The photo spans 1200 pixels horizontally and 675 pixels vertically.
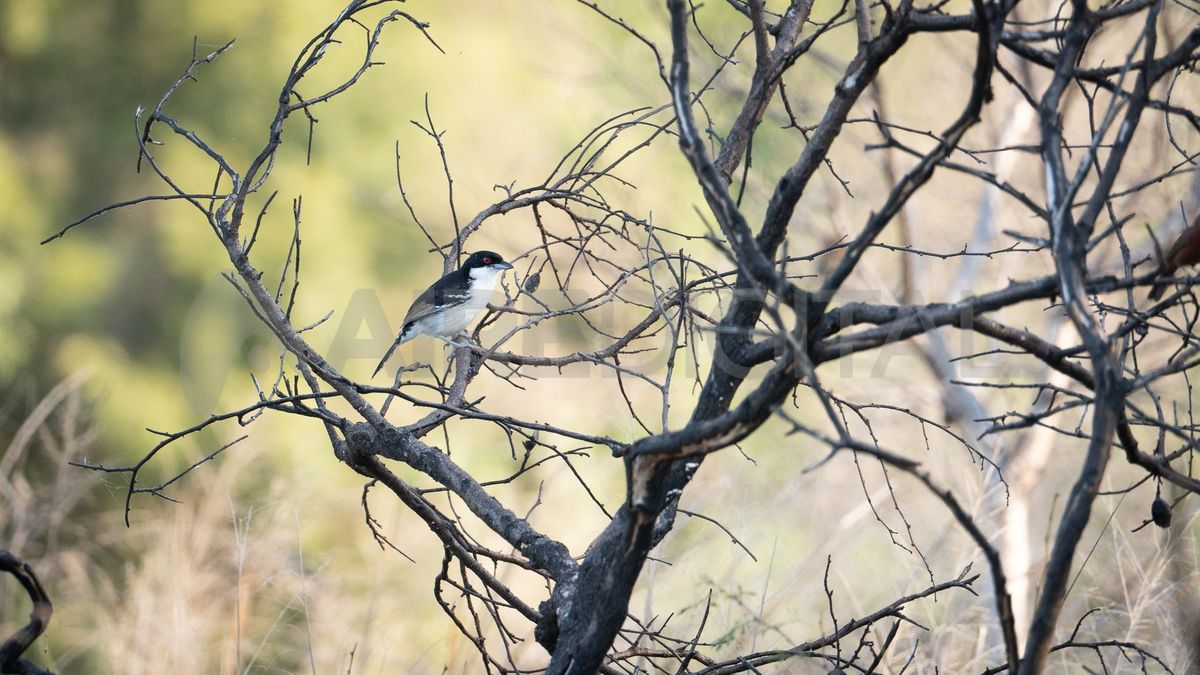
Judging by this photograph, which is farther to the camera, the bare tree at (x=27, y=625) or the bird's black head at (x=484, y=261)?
the bird's black head at (x=484, y=261)

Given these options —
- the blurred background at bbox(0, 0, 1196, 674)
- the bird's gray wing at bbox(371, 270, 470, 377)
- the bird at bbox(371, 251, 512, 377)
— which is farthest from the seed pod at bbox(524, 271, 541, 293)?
the blurred background at bbox(0, 0, 1196, 674)

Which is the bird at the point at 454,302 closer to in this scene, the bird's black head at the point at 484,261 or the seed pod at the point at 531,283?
the bird's black head at the point at 484,261

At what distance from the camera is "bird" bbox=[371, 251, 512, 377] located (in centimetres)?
418

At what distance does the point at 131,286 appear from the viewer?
859 centimetres

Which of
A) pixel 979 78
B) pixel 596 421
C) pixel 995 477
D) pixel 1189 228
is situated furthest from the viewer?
pixel 596 421

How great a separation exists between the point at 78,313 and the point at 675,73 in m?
8.12

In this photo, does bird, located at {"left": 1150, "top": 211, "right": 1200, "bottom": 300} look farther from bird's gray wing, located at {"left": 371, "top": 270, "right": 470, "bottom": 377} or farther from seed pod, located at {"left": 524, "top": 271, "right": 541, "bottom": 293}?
bird's gray wing, located at {"left": 371, "top": 270, "right": 470, "bottom": 377}

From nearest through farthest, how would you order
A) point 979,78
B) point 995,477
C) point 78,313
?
point 979,78
point 995,477
point 78,313

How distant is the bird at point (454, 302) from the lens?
4.18 metres

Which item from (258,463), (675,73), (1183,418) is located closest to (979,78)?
(675,73)

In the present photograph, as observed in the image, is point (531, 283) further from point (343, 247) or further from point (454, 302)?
point (343, 247)

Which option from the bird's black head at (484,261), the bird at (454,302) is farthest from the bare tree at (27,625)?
the bird's black head at (484,261)

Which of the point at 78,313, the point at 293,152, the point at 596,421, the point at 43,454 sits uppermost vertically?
the point at 293,152

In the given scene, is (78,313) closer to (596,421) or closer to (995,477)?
(596,421)
